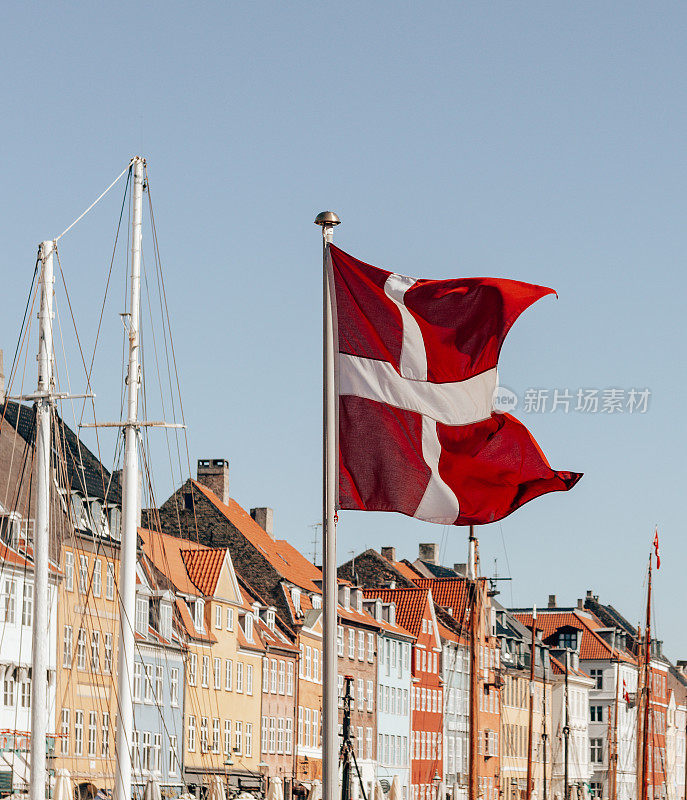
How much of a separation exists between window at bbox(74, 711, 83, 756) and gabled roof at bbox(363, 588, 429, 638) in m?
39.3

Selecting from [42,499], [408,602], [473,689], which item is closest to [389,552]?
[408,602]

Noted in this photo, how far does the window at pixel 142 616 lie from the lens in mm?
66500

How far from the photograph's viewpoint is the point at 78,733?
201 ft

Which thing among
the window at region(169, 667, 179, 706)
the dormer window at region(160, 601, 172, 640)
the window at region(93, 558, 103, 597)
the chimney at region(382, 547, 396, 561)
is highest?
the chimney at region(382, 547, 396, 561)

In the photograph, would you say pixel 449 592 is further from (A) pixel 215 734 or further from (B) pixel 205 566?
(A) pixel 215 734

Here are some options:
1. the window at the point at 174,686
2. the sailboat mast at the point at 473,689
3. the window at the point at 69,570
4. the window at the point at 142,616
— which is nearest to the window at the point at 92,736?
the window at the point at 69,570

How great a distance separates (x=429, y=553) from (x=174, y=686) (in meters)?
61.7

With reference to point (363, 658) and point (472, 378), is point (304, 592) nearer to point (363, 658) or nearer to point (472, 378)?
point (363, 658)

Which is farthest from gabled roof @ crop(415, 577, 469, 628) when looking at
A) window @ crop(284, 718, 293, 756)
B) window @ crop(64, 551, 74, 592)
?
window @ crop(64, 551, 74, 592)

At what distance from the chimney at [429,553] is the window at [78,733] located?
68.5m

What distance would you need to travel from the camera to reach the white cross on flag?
50.5 ft

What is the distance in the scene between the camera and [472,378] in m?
15.7

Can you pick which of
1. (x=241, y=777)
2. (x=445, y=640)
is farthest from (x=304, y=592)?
(x=445, y=640)

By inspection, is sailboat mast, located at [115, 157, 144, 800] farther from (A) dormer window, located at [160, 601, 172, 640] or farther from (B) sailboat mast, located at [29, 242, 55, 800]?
(A) dormer window, located at [160, 601, 172, 640]
